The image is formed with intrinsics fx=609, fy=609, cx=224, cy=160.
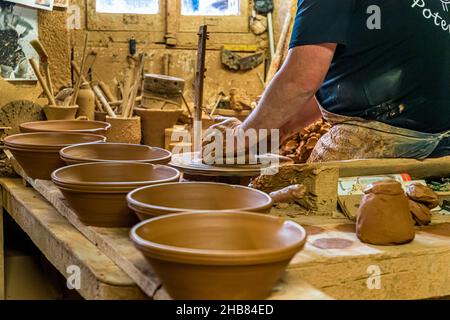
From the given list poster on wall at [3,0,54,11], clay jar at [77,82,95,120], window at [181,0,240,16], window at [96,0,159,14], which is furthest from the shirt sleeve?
window at [181,0,240,16]

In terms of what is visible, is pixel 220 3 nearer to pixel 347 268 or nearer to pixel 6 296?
pixel 6 296

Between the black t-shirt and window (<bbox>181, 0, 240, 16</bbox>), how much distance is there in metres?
5.23

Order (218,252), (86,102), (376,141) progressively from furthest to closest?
(86,102) < (376,141) < (218,252)

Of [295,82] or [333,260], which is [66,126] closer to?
[295,82]

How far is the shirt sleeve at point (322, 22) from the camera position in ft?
8.26

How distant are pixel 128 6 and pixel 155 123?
1920 mm

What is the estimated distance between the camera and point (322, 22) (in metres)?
2.52

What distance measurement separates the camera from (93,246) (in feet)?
6.77

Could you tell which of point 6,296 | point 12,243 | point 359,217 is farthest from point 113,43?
point 359,217

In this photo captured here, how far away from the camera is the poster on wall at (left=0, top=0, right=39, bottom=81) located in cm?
514

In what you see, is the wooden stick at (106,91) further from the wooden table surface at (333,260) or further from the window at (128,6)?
the wooden table surface at (333,260)

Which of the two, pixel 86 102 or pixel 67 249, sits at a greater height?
pixel 86 102

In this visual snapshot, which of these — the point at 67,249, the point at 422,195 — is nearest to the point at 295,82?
the point at 422,195
